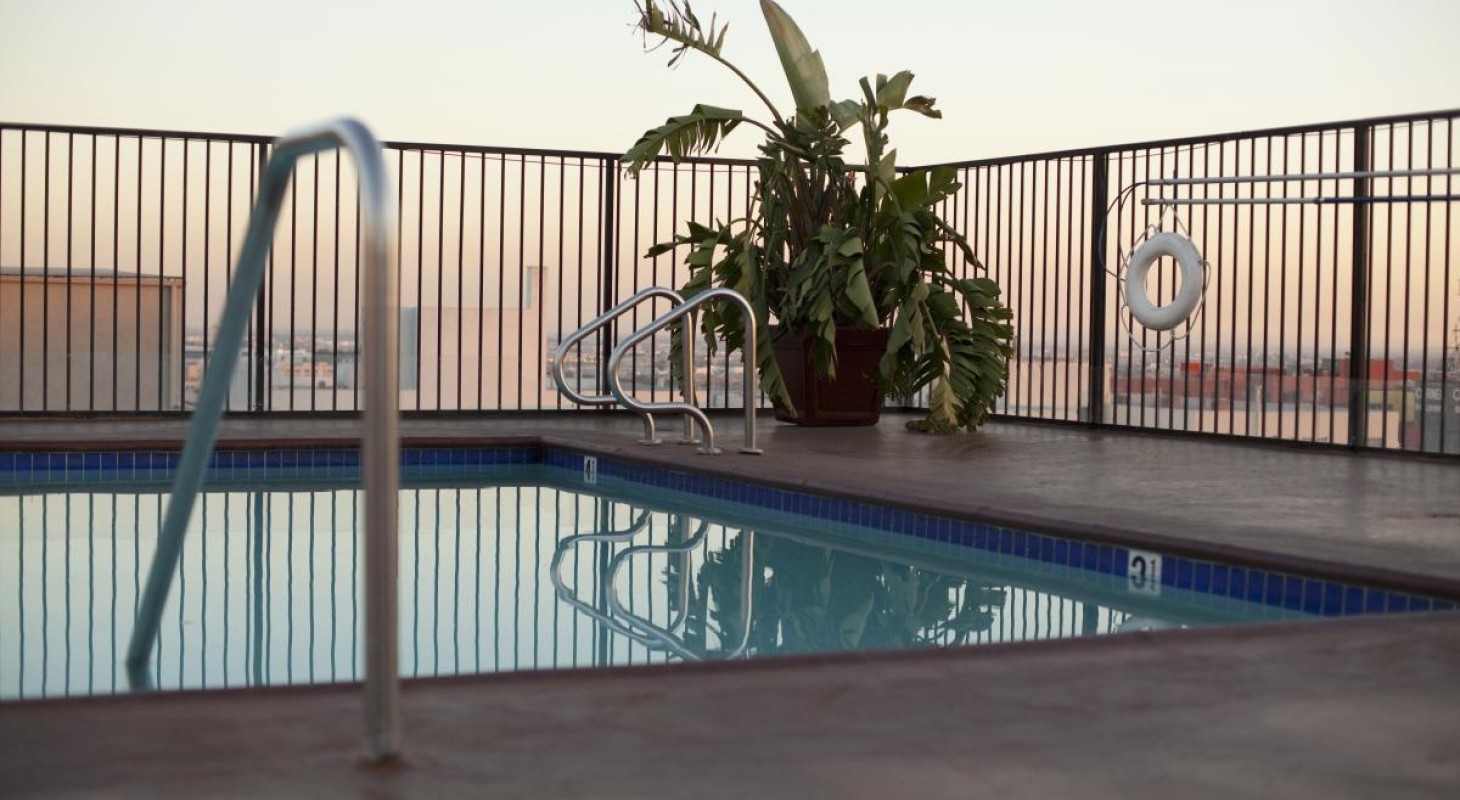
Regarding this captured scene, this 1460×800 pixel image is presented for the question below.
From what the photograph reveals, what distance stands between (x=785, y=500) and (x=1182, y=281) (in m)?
2.56

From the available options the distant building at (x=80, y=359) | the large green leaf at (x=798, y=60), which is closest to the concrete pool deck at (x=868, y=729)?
the large green leaf at (x=798, y=60)

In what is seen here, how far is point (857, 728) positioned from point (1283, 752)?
1.73 ft

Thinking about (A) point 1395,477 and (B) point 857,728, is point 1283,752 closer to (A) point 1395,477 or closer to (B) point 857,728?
(B) point 857,728

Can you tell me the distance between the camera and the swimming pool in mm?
3287

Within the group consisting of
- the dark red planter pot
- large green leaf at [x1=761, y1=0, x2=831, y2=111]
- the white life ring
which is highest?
large green leaf at [x1=761, y1=0, x2=831, y2=111]

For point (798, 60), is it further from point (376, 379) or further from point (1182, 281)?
point (376, 379)

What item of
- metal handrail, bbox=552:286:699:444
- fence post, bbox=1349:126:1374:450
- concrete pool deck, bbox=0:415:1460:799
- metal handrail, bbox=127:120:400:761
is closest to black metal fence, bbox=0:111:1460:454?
fence post, bbox=1349:126:1374:450

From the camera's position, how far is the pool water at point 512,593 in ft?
10.6

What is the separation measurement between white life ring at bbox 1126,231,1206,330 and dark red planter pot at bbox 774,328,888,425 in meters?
1.41

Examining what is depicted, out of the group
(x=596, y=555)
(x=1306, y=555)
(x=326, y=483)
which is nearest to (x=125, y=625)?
(x=596, y=555)

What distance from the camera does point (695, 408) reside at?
6.56 metres

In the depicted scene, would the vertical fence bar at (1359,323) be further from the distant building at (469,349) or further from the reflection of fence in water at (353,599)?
the distant building at (469,349)

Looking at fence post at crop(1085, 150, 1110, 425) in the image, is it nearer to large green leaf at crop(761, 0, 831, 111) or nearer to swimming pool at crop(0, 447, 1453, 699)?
large green leaf at crop(761, 0, 831, 111)

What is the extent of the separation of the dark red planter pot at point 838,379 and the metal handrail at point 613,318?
1345 mm
